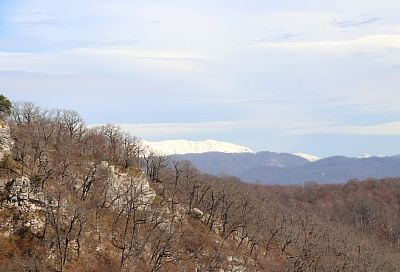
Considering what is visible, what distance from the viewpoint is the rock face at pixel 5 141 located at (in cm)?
9169

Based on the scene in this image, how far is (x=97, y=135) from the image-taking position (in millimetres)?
119750

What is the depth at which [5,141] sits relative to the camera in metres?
93.8

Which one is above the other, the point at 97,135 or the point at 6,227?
the point at 97,135

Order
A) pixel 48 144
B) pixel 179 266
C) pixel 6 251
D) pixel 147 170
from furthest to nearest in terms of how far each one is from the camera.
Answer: pixel 147 170 → pixel 48 144 → pixel 179 266 → pixel 6 251

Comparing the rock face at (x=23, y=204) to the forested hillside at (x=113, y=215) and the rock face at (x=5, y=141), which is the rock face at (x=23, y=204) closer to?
the forested hillside at (x=113, y=215)

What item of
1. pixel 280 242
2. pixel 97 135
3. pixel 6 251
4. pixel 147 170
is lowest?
pixel 280 242

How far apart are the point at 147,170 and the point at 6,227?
50.9 meters

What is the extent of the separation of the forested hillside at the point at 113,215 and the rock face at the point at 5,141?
0.22 m

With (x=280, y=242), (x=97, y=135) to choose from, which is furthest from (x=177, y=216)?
(x=280, y=242)

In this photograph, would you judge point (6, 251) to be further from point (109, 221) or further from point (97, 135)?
point (97, 135)

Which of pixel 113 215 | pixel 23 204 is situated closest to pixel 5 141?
pixel 23 204

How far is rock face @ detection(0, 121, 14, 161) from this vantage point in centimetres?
9169

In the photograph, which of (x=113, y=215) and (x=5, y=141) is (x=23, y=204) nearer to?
(x=5, y=141)

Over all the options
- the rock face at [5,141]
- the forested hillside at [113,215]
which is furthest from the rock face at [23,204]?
the rock face at [5,141]
